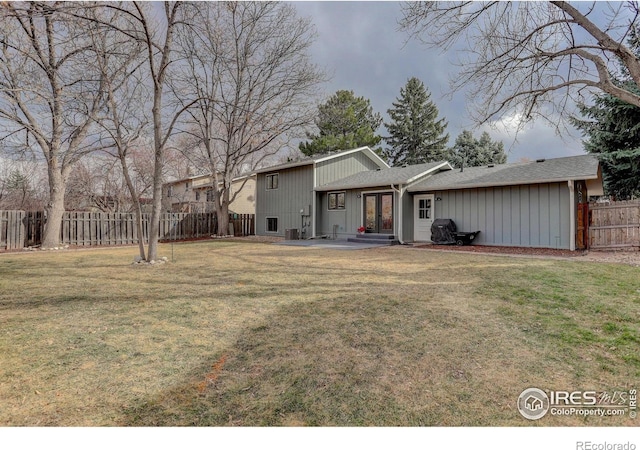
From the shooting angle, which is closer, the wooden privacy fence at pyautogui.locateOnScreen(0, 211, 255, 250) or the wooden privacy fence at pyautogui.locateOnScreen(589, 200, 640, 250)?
the wooden privacy fence at pyautogui.locateOnScreen(589, 200, 640, 250)

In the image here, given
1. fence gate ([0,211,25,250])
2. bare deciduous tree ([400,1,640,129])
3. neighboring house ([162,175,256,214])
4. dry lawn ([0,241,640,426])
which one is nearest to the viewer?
dry lawn ([0,241,640,426])

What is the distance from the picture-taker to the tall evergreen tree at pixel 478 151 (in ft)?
90.7

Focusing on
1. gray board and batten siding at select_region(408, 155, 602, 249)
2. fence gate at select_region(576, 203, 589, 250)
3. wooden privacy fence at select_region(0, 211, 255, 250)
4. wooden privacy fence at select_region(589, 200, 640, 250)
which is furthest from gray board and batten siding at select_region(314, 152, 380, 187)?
wooden privacy fence at select_region(589, 200, 640, 250)

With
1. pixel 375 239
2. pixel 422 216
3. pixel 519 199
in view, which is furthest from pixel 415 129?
pixel 519 199

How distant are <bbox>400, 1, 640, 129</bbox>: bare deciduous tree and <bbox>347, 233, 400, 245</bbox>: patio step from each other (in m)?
6.11

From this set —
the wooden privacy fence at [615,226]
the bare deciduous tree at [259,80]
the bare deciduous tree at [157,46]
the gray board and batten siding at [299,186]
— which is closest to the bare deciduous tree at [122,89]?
the bare deciduous tree at [157,46]

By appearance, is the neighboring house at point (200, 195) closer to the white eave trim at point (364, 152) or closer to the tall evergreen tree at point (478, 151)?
the white eave trim at point (364, 152)

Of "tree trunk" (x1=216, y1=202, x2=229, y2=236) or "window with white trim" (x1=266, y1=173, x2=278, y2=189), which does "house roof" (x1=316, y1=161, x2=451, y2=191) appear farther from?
"tree trunk" (x1=216, y1=202, x2=229, y2=236)

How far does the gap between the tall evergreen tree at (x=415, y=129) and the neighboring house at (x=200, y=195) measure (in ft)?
48.7

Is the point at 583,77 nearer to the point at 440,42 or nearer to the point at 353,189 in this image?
the point at 440,42

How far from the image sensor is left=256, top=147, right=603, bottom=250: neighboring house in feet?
33.9

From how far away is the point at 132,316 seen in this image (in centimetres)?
398

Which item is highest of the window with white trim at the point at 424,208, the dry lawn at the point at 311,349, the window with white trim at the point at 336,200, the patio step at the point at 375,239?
the window with white trim at the point at 336,200

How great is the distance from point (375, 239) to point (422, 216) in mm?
2231
